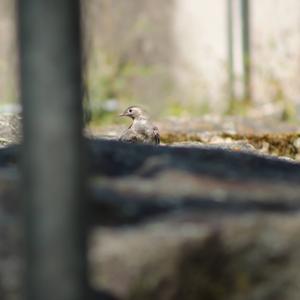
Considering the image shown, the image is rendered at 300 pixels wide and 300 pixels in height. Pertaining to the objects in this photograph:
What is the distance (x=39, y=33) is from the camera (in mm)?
1367

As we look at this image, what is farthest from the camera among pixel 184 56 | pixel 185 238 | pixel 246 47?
pixel 184 56

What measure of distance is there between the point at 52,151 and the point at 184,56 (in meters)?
7.26

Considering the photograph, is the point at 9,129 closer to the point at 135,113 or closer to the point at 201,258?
the point at 135,113

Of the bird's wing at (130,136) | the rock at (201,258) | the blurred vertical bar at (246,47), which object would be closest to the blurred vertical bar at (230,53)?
the blurred vertical bar at (246,47)

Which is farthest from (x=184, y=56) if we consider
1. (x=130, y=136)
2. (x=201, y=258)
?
(x=201, y=258)

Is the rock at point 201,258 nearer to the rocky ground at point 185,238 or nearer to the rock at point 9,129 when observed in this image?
the rocky ground at point 185,238

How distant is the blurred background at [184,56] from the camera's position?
8.34 meters

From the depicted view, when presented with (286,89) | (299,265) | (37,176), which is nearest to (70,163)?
(37,176)

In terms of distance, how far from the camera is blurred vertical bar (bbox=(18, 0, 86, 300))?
53.7 inches

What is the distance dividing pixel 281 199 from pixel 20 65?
87cm

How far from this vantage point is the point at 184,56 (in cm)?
857

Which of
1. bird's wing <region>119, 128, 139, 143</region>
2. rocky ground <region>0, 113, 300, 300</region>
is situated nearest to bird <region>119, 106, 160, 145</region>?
bird's wing <region>119, 128, 139, 143</region>

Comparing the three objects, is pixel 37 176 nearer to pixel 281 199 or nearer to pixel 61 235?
pixel 61 235

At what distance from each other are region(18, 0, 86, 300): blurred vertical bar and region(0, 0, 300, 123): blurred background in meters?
6.86
